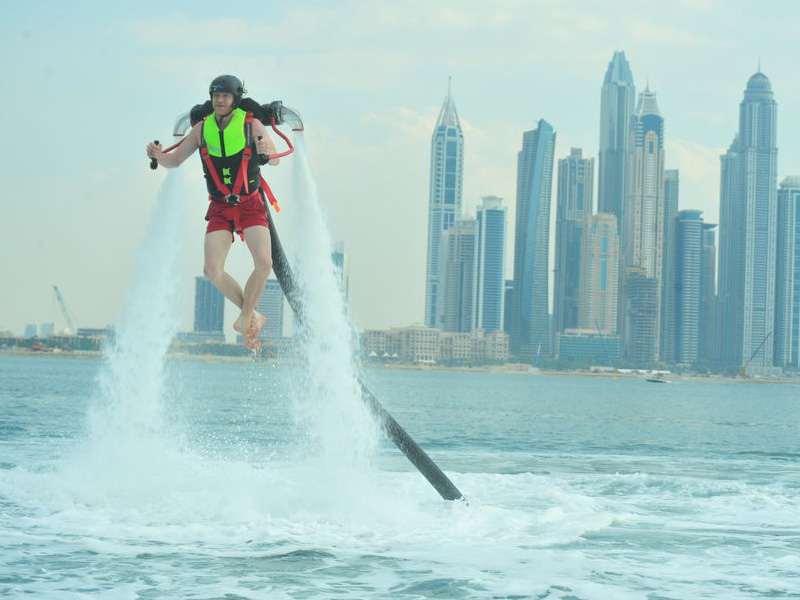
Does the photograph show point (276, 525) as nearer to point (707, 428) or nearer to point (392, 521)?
point (392, 521)

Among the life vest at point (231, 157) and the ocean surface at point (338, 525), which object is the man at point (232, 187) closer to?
the life vest at point (231, 157)

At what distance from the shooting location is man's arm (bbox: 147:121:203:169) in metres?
10.6

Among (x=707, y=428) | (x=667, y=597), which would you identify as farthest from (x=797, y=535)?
(x=707, y=428)

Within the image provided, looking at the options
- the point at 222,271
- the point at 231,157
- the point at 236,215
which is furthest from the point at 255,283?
the point at 231,157

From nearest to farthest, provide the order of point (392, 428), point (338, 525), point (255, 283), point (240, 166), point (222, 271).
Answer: point (240, 166), point (255, 283), point (222, 271), point (338, 525), point (392, 428)

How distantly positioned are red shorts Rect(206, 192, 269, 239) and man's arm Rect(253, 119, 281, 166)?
544 mm

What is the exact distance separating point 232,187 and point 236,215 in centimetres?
36

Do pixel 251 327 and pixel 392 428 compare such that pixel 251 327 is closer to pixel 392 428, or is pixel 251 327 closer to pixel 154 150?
pixel 154 150

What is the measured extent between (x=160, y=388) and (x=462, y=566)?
208 inches

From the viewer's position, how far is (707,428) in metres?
62.9

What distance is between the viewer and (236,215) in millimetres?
10688

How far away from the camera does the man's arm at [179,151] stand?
10.6 meters

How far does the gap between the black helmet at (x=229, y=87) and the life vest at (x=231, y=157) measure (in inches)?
5.1

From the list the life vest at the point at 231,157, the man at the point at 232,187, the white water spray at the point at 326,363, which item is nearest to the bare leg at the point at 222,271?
the man at the point at 232,187
